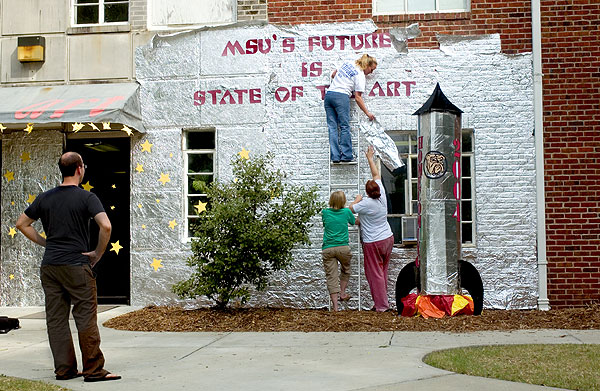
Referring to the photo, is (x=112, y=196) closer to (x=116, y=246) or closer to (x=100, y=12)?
(x=116, y=246)

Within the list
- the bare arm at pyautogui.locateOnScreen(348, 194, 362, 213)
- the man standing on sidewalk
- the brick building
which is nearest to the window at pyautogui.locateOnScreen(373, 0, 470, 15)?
the brick building

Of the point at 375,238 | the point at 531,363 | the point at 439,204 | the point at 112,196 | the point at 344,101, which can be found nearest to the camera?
the point at 531,363

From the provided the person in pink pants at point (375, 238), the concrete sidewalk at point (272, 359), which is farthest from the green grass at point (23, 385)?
the person in pink pants at point (375, 238)

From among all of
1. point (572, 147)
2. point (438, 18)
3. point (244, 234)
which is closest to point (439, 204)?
point (572, 147)

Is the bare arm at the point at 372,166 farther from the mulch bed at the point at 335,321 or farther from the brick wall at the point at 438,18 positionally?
the mulch bed at the point at 335,321

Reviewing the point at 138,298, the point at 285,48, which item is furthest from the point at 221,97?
the point at 138,298

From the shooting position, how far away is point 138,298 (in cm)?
1180

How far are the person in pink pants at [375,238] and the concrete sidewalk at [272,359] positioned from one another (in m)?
1.96

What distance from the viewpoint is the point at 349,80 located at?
11.2m

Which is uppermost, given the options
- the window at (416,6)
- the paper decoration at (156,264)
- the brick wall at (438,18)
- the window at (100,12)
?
the window at (100,12)

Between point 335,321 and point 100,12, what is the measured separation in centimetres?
649

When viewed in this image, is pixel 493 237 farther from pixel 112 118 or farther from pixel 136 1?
pixel 136 1

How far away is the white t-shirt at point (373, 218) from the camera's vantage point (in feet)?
34.8

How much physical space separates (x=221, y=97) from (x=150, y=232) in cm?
239
